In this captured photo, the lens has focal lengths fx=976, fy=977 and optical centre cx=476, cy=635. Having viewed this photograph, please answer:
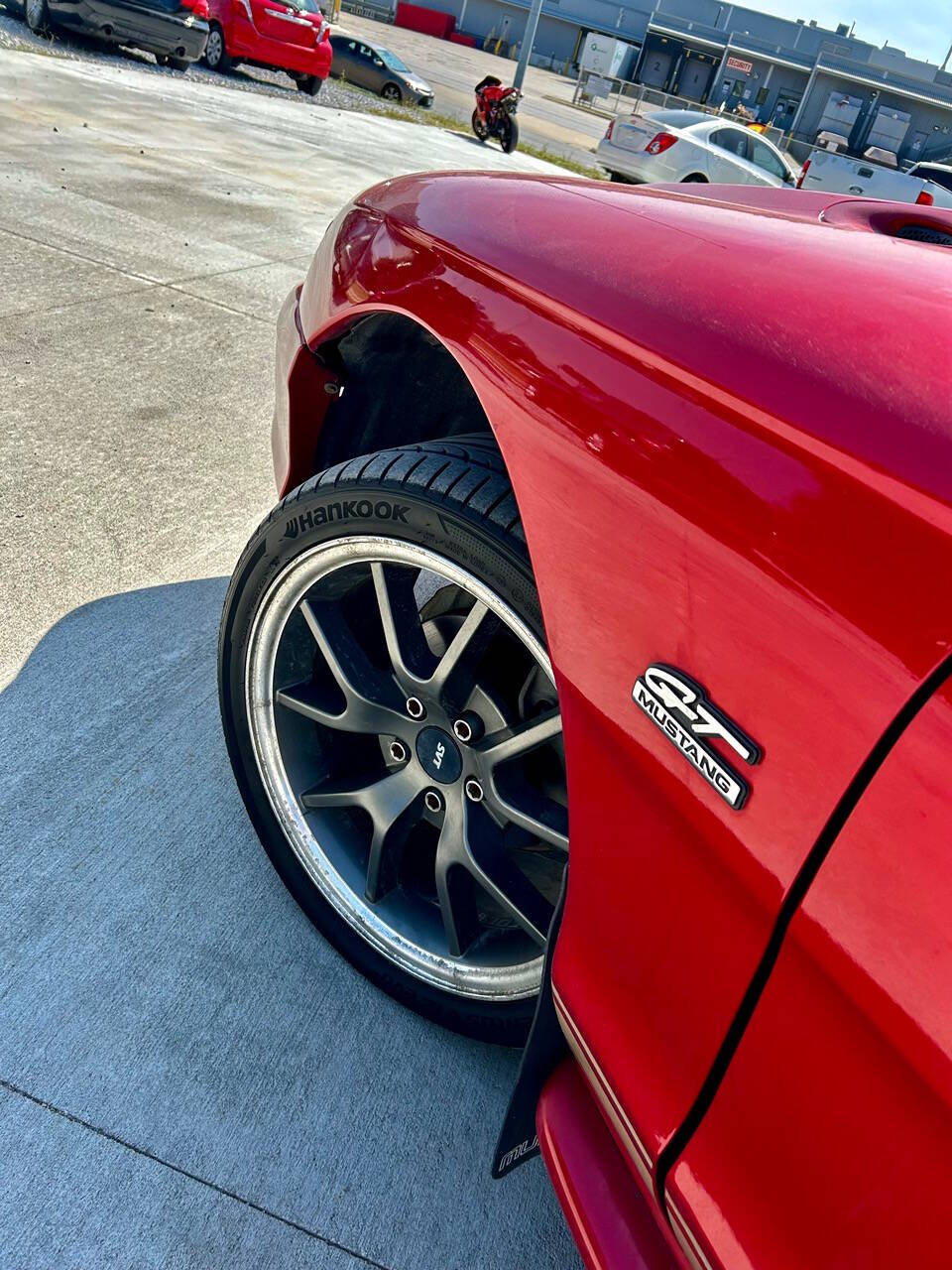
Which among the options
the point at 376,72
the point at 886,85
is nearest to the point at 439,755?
the point at 376,72

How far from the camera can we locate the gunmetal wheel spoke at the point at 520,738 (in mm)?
1456

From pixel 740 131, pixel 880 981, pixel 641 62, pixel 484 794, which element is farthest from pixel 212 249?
pixel 641 62

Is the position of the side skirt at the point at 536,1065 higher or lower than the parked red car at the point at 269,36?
lower

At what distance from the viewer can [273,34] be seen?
1448 cm

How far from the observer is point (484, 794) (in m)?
1.55

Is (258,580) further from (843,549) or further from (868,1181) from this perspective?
(868,1181)

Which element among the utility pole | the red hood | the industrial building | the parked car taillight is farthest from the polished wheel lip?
the industrial building

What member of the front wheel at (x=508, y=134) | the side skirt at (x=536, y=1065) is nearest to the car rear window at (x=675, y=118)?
the front wheel at (x=508, y=134)

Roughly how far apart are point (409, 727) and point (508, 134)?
16.9 meters

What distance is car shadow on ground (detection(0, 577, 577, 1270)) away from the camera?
1506 mm

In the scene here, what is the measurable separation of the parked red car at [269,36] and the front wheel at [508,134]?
3.01 meters

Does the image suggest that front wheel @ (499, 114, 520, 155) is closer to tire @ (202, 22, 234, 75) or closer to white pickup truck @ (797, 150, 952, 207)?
tire @ (202, 22, 234, 75)

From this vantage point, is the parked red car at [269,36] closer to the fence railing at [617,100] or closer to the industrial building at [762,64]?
the fence railing at [617,100]

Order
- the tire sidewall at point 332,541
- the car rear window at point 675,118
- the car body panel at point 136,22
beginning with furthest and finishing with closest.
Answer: the car rear window at point 675,118 → the car body panel at point 136,22 → the tire sidewall at point 332,541
